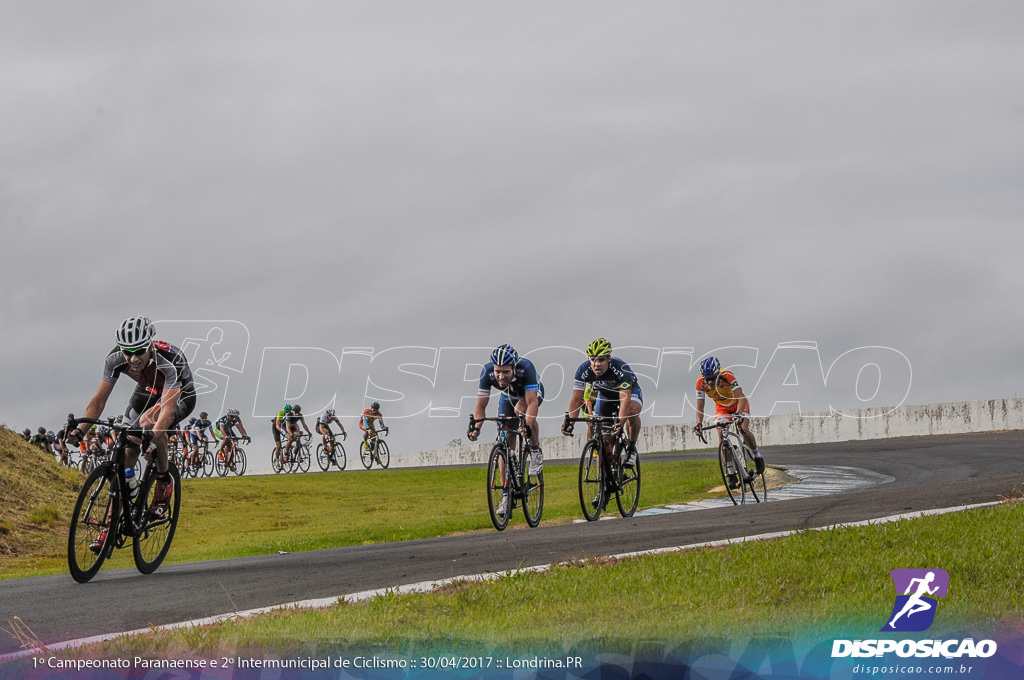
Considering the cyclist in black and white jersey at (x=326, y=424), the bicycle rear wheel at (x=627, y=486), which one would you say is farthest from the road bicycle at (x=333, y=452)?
the bicycle rear wheel at (x=627, y=486)

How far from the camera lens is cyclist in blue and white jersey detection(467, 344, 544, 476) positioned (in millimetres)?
12320

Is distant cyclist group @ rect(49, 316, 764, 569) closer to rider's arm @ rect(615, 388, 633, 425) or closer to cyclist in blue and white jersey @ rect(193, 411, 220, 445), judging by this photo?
rider's arm @ rect(615, 388, 633, 425)

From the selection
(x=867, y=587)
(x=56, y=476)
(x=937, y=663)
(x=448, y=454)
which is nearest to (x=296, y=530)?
(x=56, y=476)

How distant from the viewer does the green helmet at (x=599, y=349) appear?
526 inches

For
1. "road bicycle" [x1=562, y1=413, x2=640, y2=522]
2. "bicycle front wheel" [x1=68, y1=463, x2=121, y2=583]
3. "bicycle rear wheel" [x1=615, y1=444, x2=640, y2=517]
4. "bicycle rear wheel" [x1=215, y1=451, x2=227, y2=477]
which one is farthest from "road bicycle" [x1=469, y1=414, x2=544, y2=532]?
"bicycle rear wheel" [x1=215, y1=451, x2=227, y2=477]

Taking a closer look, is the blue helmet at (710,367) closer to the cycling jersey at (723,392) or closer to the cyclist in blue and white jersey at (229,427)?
the cycling jersey at (723,392)

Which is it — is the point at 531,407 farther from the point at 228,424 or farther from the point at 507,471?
the point at 228,424

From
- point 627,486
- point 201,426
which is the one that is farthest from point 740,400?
point 201,426

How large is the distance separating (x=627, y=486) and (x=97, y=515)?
27.5 feet

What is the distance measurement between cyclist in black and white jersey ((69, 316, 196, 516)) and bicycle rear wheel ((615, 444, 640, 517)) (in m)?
6.64

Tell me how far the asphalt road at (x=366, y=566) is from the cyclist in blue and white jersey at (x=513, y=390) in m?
1.26

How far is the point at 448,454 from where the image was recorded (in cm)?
4681

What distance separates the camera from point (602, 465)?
14.1m

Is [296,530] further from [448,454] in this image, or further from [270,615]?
[448,454]
